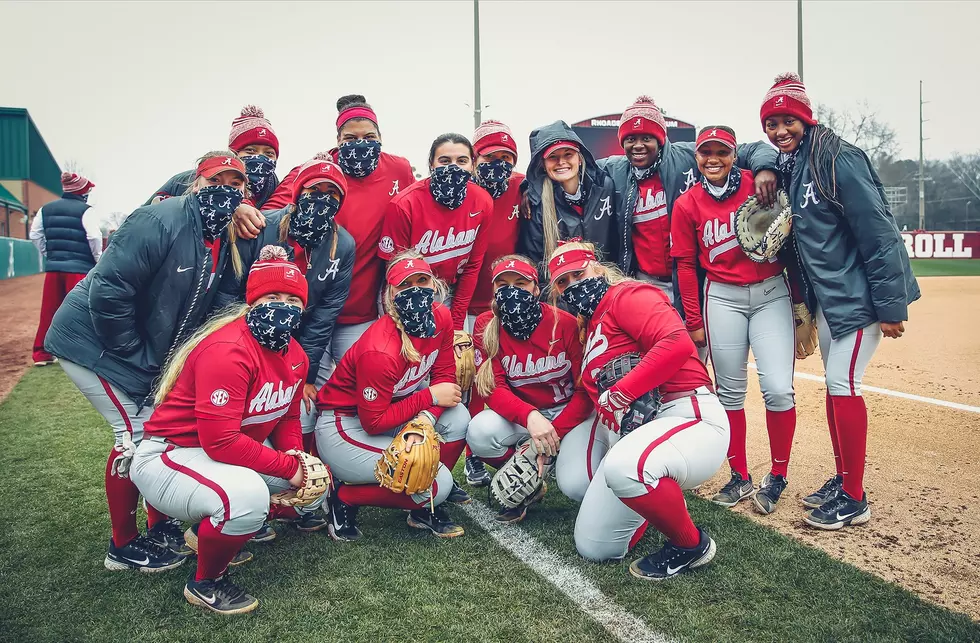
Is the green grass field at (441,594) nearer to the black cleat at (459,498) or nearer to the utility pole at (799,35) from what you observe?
the black cleat at (459,498)

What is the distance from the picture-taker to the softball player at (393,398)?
344 centimetres

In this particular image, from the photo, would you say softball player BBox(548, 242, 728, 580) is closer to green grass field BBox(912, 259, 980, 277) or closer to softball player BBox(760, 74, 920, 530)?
softball player BBox(760, 74, 920, 530)

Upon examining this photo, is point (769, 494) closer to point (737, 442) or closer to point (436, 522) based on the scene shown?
point (737, 442)

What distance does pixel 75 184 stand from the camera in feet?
25.5

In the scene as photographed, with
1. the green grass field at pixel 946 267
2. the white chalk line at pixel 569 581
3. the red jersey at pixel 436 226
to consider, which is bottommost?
the green grass field at pixel 946 267

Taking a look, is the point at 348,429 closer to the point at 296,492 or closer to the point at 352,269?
the point at 296,492

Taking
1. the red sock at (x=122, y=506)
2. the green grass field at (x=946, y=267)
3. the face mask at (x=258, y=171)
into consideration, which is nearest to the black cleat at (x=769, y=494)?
the red sock at (x=122, y=506)

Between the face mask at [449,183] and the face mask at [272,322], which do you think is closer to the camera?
the face mask at [272,322]

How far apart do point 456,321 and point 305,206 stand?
1.26 meters

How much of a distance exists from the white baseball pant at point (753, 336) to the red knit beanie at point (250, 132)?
2.64 m

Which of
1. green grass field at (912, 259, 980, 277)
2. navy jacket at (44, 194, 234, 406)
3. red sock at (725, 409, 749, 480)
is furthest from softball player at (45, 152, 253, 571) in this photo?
green grass field at (912, 259, 980, 277)

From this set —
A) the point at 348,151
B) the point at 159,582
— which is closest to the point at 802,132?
the point at 348,151

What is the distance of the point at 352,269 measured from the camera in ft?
12.8

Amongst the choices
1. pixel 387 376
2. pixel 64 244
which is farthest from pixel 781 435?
pixel 64 244
